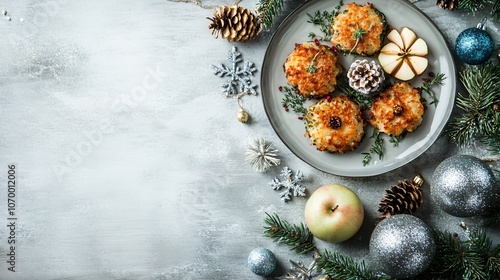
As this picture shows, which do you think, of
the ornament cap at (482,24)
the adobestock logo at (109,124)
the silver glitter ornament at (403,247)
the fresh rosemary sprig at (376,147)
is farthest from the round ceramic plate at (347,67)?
the adobestock logo at (109,124)

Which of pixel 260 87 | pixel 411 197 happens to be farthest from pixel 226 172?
pixel 411 197

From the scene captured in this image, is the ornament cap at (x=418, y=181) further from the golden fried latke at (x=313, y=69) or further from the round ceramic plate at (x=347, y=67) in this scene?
the golden fried latke at (x=313, y=69)

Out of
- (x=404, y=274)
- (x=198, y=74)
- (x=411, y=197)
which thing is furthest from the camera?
(x=198, y=74)

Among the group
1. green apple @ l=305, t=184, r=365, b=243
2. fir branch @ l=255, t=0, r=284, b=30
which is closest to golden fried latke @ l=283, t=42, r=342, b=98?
fir branch @ l=255, t=0, r=284, b=30

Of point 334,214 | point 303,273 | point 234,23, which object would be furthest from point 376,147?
point 234,23

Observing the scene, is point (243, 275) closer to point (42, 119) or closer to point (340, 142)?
point (340, 142)

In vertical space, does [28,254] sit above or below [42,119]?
below
